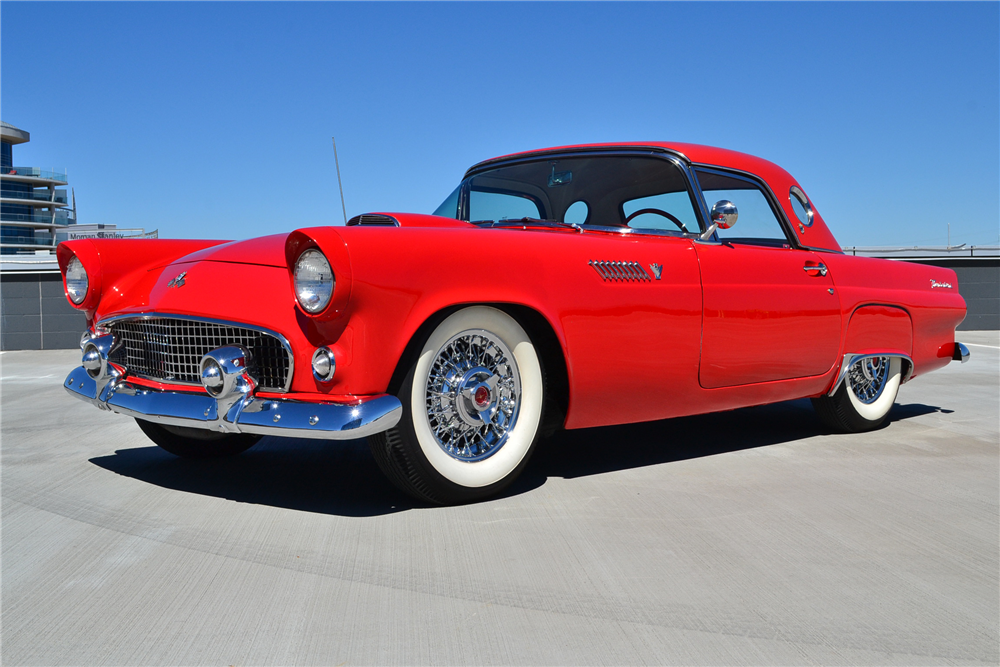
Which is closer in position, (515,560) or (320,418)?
(515,560)

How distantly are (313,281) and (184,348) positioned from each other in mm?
704

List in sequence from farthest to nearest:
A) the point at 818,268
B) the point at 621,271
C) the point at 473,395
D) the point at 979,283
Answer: the point at 979,283 → the point at 818,268 → the point at 621,271 → the point at 473,395

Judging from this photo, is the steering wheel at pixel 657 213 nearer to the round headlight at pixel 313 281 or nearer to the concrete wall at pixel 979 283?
the round headlight at pixel 313 281

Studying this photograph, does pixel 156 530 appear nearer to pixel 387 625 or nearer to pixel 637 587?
pixel 387 625

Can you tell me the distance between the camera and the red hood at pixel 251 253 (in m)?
2.81

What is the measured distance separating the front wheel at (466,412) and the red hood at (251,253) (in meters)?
0.65

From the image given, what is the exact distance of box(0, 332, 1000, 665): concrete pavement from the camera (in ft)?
5.88

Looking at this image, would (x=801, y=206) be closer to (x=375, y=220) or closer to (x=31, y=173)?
(x=375, y=220)

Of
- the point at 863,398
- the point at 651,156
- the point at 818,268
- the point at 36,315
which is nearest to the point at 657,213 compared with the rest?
the point at 651,156

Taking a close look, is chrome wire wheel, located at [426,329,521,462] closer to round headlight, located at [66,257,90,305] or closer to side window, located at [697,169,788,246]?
side window, located at [697,169,788,246]

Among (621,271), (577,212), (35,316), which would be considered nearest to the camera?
(621,271)

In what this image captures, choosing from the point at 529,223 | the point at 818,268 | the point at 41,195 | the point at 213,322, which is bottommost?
the point at 213,322

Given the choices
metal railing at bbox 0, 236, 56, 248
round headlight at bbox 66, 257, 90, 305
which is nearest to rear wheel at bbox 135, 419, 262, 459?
round headlight at bbox 66, 257, 90, 305

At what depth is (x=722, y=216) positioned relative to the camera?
11.9 feet
